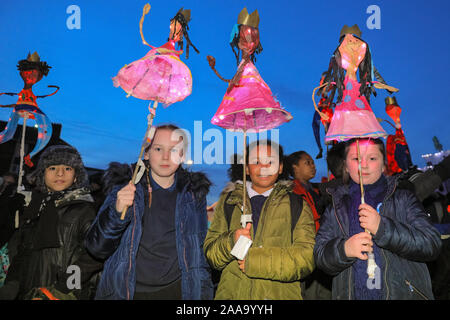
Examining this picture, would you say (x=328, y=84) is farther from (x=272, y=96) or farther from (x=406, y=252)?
(x=406, y=252)

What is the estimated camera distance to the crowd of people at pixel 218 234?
97.8 inches

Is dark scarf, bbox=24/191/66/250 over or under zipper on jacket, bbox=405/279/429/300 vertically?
over

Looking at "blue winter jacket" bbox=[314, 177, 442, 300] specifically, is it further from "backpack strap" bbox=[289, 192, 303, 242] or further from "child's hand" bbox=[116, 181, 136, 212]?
"child's hand" bbox=[116, 181, 136, 212]

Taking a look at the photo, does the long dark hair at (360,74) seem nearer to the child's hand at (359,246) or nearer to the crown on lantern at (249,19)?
the crown on lantern at (249,19)

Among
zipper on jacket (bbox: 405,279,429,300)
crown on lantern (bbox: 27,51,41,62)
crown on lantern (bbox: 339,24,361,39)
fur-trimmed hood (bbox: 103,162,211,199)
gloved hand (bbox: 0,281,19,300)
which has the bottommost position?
gloved hand (bbox: 0,281,19,300)

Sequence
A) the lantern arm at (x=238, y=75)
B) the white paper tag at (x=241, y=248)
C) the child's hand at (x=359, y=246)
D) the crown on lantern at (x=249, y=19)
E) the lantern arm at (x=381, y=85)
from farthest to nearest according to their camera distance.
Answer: the crown on lantern at (x=249, y=19), the lantern arm at (x=238, y=75), the lantern arm at (x=381, y=85), the white paper tag at (x=241, y=248), the child's hand at (x=359, y=246)

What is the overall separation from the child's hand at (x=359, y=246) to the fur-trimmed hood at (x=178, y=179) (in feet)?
4.69

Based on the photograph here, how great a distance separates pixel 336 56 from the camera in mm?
3006

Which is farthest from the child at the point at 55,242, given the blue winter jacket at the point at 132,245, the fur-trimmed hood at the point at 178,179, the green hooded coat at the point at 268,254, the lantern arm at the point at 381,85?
the lantern arm at the point at 381,85

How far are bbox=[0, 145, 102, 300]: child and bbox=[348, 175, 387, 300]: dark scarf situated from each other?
231 cm

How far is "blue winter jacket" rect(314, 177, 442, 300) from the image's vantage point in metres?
2.38

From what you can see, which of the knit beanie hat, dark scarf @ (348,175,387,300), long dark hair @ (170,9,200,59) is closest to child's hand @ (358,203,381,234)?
dark scarf @ (348,175,387,300)
